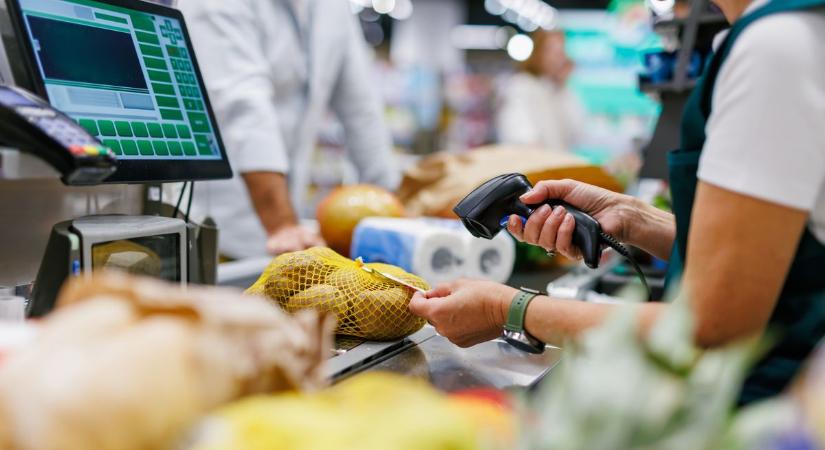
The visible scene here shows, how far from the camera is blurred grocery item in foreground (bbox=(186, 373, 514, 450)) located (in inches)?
24.0

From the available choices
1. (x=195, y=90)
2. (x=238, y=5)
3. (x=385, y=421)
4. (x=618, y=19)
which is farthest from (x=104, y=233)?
(x=618, y=19)

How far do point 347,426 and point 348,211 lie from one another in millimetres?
1486

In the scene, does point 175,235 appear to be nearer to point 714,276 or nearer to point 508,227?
point 508,227

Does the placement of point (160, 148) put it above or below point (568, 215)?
above

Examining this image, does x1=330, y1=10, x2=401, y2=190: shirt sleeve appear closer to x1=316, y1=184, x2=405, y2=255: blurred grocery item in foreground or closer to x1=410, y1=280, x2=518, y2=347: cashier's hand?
x1=316, y1=184, x2=405, y2=255: blurred grocery item in foreground

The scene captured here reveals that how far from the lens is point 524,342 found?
1.24 m

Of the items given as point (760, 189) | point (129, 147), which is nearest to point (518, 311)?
point (760, 189)

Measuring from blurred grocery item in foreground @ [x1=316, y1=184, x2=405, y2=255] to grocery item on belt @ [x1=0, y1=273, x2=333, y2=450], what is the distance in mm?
1349

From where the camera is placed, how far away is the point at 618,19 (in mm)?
4793

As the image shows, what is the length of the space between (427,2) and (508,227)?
11.8 metres

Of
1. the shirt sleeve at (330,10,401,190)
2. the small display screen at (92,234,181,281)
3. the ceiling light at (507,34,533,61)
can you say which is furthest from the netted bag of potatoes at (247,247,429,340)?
the ceiling light at (507,34,533,61)

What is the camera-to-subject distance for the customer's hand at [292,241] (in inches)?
77.8

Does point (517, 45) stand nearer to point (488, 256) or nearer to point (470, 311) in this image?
point (488, 256)

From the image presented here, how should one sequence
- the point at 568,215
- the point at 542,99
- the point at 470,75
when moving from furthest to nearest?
the point at 470,75
the point at 542,99
the point at 568,215
